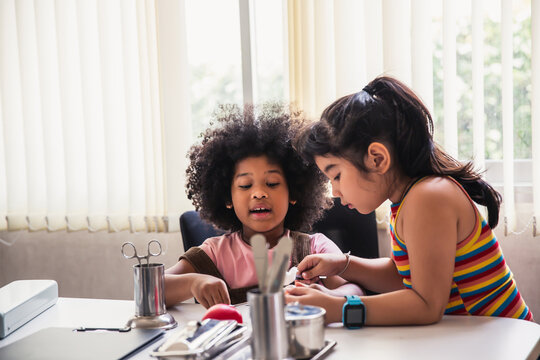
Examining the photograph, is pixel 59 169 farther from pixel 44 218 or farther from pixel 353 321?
pixel 353 321

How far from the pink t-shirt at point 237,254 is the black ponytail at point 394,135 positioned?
0.39 meters

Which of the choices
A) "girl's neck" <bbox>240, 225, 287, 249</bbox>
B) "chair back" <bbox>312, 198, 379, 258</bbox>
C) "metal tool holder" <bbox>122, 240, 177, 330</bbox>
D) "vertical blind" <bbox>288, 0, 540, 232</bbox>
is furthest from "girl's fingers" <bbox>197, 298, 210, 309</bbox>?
"vertical blind" <bbox>288, 0, 540, 232</bbox>

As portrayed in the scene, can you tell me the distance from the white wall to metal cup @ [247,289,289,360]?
1.88m

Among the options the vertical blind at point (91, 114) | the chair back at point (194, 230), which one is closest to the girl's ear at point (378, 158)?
the chair back at point (194, 230)

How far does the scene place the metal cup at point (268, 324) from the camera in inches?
33.2

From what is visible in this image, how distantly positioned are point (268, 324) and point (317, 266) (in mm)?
559

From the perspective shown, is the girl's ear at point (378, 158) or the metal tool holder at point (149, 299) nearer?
the metal tool holder at point (149, 299)

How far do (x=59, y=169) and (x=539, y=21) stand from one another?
208 centimetres

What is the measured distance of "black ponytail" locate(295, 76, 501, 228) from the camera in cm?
133

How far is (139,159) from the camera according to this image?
2693 mm

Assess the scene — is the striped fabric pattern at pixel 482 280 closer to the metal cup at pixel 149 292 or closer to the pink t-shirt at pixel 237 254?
the pink t-shirt at pixel 237 254

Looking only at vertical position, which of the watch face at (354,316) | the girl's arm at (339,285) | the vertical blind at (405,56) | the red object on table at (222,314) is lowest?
the girl's arm at (339,285)

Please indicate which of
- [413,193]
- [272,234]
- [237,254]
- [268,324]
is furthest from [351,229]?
[268,324]

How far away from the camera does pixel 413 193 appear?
1.22 meters
